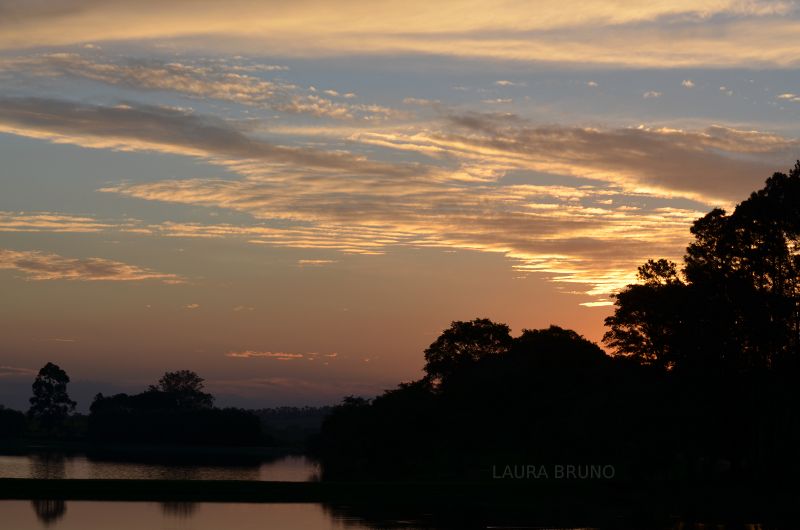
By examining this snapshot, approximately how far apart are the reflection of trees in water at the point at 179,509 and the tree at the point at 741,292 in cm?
3461

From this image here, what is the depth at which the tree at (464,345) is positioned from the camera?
404 ft

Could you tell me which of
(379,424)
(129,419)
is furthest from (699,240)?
(129,419)

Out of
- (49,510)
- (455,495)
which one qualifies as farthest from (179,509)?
(455,495)

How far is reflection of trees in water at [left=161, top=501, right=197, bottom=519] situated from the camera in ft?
162

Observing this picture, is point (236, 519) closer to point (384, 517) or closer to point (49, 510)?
point (384, 517)

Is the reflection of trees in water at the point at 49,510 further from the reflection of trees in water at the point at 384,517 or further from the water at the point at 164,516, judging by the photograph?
the reflection of trees in water at the point at 384,517

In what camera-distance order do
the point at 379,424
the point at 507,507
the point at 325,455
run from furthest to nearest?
the point at 325,455
the point at 379,424
the point at 507,507

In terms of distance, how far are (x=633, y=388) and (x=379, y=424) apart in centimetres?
2871

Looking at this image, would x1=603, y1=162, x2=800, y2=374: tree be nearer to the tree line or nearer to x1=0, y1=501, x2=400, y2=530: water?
the tree line

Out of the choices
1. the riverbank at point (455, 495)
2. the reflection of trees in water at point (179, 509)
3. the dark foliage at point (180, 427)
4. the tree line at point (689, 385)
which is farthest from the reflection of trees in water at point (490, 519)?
the dark foliage at point (180, 427)

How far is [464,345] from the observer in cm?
12394

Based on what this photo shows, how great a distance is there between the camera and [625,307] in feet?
266

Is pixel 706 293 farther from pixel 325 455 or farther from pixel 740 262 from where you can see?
pixel 325 455

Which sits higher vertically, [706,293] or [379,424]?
[706,293]
